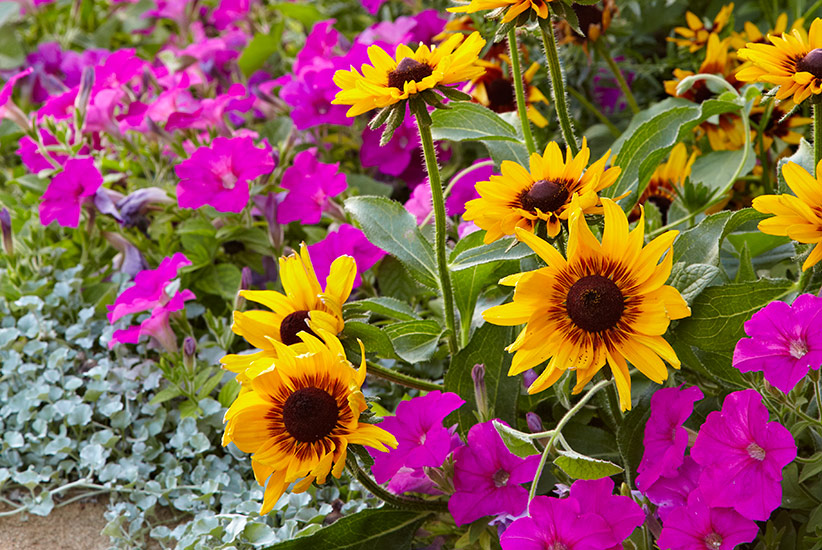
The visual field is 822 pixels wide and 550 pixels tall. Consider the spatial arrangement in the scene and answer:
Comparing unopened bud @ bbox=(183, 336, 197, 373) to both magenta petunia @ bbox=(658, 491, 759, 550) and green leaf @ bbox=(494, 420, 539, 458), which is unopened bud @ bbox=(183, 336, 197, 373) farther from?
magenta petunia @ bbox=(658, 491, 759, 550)

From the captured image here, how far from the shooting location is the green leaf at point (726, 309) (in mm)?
886

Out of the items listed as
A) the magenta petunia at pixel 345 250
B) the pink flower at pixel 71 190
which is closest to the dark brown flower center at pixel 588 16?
the magenta petunia at pixel 345 250

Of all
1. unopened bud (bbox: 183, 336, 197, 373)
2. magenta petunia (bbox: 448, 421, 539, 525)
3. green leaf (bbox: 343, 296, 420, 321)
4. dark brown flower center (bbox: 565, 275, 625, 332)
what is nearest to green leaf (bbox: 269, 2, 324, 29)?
unopened bud (bbox: 183, 336, 197, 373)

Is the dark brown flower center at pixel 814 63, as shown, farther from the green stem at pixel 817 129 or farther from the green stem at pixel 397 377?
the green stem at pixel 397 377

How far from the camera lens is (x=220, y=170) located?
4.67 feet

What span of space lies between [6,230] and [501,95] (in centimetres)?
94

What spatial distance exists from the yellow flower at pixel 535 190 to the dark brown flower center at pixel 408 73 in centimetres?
13

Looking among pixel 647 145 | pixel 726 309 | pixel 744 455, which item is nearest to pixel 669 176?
pixel 647 145

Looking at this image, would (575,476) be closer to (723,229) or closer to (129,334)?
(723,229)

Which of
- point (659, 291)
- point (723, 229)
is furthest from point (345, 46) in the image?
point (659, 291)

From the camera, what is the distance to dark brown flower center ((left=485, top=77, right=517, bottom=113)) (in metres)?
1.61

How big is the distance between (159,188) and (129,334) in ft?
1.26

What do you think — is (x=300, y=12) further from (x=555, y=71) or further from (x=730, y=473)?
(x=730, y=473)

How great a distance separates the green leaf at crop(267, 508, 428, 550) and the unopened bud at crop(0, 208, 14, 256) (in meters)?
0.87
